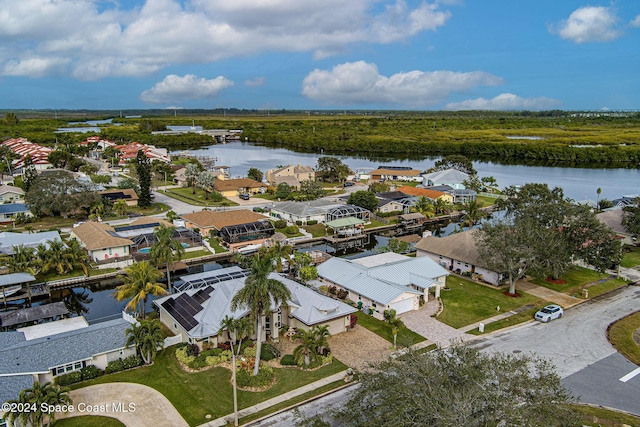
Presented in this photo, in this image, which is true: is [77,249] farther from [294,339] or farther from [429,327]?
[429,327]

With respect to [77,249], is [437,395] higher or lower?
higher

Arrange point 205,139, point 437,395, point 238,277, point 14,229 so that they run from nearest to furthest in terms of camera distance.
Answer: point 437,395
point 238,277
point 14,229
point 205,139

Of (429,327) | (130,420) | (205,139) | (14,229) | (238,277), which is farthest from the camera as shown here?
(205,139)

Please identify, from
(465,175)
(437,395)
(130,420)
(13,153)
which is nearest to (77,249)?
(130,420)

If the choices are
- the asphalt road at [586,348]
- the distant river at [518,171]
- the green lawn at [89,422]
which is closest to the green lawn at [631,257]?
the asphalt road at [586,348]

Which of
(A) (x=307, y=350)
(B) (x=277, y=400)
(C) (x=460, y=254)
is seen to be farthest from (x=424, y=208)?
(B) (x=277, y=400)

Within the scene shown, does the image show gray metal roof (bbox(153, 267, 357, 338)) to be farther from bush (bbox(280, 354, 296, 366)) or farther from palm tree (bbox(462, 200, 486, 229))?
palm tree (bbox(462, 200, 486, 229))

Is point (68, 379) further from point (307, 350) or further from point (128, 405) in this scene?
point (307, 350)
